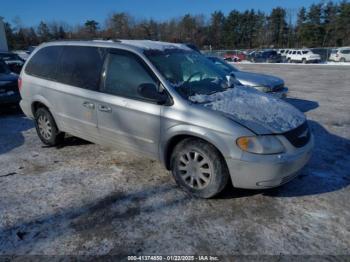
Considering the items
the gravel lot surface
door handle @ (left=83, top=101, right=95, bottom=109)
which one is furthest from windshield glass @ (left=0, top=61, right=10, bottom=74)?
door handle @ (left=83, top=101, right=95, bottom=109)

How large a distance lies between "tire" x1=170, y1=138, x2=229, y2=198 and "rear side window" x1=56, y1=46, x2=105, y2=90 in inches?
60.7

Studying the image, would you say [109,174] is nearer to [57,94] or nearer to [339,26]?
[57,94]

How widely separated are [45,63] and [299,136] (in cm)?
400

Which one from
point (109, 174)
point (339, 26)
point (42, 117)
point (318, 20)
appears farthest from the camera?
point (318, 20)

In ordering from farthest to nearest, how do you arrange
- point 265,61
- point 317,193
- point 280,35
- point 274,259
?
point 280,35
point 265,61
point 317,193
point 274,259

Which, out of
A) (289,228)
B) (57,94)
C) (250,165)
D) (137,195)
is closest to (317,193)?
(289,228)

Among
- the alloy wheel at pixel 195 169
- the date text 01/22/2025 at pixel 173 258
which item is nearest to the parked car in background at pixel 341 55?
the alloy wheel at pixel 195 169

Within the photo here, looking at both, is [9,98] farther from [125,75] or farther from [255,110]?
[255,110]

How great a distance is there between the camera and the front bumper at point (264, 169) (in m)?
3.12

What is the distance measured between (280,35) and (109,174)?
7641 centimetres

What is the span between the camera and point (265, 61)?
37.9 metres

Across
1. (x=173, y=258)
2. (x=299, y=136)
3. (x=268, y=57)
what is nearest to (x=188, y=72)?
(x=299, y=136)

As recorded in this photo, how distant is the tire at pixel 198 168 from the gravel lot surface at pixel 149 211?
0.15 meters

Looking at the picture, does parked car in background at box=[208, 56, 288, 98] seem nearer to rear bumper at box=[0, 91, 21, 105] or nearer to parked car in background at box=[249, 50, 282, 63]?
rear bumper at box=[0, 91, 21, 105]
